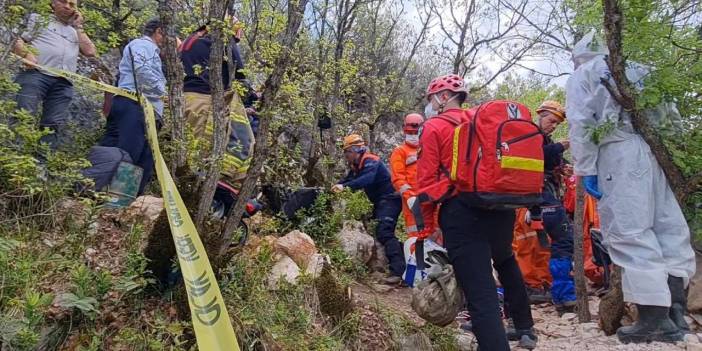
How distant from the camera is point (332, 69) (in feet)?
27.0

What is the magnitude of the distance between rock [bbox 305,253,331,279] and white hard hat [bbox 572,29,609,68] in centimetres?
268

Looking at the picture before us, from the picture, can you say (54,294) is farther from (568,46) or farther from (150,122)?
(568,46)

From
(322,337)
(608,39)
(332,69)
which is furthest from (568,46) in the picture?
(322,337)

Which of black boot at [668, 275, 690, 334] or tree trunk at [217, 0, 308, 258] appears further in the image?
black boot at [668, 275, 690, 334]

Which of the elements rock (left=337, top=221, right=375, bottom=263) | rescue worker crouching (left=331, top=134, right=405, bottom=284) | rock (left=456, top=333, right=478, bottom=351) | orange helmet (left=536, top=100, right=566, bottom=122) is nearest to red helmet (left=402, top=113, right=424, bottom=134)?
rescue worker crouching (left=331, top=134, right=405, bottom=284)

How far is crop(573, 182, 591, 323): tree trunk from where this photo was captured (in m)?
4.73

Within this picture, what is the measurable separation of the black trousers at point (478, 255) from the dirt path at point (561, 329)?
31.5 inches

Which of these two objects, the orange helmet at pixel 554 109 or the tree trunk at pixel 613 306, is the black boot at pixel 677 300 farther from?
the orange helmet at pixel 554 109

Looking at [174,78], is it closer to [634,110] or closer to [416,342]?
[416,342]

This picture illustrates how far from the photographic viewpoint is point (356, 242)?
6.45 m

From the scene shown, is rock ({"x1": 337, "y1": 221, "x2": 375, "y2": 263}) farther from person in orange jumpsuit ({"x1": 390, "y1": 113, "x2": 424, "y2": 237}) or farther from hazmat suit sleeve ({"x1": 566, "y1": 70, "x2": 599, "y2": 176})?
hazmat suit sleeve ({"x1": 566, "y1": 70, "x2": 599, "y2": 176})

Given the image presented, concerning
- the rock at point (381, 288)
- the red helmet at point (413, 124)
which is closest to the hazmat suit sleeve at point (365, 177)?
the red helmet at point (413, 124)

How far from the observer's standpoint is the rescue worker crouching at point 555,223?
5598 mm

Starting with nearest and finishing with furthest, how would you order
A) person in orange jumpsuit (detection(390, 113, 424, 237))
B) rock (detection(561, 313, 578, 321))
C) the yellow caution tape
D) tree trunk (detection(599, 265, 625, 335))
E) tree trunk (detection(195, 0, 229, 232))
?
the yellow caution tape
tree trunk (detection(195, 0, 229, 232))
tree trunk (detection(599, 265, 625, 335))
rock (detection(561, 313, 578, 321))
person in orange jumpsuit (detection(390, 113, 424, 237))
